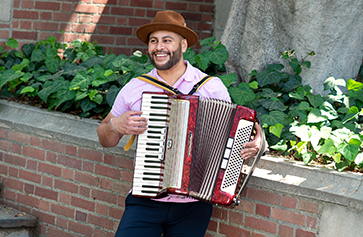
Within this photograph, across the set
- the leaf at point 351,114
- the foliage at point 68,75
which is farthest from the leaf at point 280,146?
the foliage at point 68,75

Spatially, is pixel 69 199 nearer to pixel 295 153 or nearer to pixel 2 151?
pixel 2 151

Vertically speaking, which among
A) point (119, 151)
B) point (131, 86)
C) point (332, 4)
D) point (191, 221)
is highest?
point (332, 4)

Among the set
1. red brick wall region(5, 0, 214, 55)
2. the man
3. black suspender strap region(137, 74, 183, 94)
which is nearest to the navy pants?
the man

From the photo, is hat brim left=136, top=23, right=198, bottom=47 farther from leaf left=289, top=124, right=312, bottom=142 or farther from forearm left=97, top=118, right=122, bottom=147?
leaf left=289, top=124, right=312, bottom=142

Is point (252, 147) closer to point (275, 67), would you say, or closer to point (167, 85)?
point (167, 85)

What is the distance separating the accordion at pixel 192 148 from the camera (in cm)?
207

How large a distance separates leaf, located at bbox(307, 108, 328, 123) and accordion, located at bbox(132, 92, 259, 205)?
3.12 ft

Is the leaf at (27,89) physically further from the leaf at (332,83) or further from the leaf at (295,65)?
the leaf at (332,83)

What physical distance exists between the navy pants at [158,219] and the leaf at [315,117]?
1.10m

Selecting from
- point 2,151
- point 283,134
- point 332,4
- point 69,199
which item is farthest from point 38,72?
point 332,4

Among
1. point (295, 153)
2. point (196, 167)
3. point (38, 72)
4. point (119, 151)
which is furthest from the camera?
point (38, 72)

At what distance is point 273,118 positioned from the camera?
294 centimetres

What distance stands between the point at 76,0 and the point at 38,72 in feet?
4.58

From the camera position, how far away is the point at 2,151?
A: 3670 millimetres
